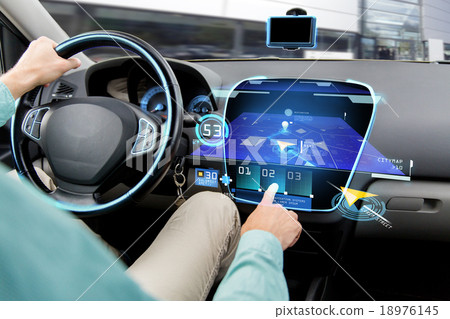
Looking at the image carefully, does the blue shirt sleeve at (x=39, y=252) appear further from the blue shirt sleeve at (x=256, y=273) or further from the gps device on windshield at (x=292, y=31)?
the gps device on windshield at (x=292, y=31)

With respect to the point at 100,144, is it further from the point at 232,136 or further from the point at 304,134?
the point at 304,134

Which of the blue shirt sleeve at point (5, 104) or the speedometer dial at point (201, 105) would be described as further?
the speedometer dial at point (201, 105)

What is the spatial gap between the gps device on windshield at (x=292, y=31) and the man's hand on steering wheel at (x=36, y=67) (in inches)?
27.9

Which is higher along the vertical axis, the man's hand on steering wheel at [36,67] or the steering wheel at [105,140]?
the man's hand on steering wheel at [36,67]

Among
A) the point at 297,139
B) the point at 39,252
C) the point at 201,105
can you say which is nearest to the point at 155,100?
the point at 201,105

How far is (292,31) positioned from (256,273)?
96cm

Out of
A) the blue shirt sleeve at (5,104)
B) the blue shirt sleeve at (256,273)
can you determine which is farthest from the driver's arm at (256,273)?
the blue shirt sleeve at (5,104)

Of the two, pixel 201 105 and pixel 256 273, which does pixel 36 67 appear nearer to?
pixel 201 105

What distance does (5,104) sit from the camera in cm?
101

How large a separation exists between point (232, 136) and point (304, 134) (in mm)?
268

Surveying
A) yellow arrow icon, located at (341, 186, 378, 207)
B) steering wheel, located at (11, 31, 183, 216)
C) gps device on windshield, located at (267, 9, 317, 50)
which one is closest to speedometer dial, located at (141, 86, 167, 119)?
steering wheel, located at (11, 31, 183, 216)

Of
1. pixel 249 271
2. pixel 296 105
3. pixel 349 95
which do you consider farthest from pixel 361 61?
pixel 249 271

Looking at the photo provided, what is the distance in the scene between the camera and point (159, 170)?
104 cm

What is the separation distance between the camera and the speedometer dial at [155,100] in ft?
4.87
